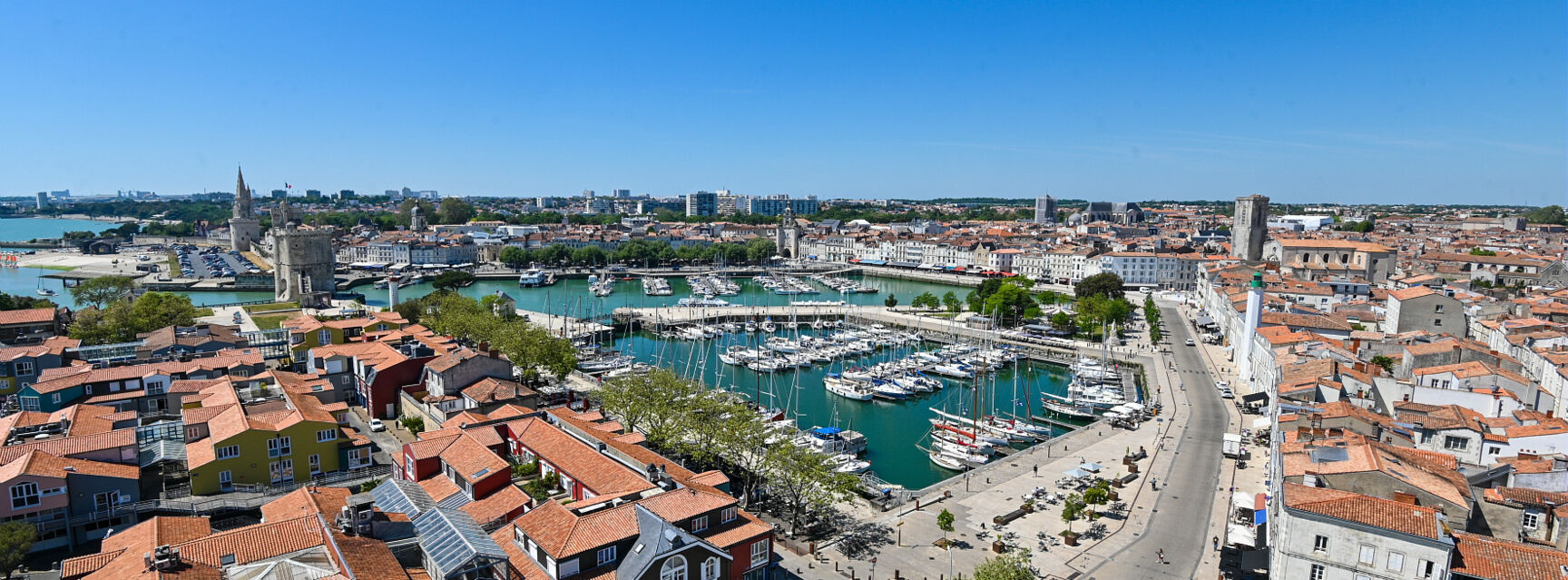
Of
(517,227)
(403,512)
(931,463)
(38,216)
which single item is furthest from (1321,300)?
(38,216)

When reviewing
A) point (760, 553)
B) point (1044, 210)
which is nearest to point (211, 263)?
point (760, 553)

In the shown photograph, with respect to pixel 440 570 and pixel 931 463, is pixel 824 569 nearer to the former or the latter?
pixel 440 570

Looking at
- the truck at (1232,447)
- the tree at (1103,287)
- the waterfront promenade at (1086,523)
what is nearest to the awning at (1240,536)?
the waterfront promenade at (1086,523)

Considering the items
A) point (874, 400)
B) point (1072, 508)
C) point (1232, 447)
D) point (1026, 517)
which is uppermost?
point (1072, 508)

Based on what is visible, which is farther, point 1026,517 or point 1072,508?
point 1026,517

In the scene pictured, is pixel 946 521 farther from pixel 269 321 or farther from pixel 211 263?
pixel 211 263

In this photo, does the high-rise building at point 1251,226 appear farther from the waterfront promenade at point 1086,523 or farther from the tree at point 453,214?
the tree at point 453,214
